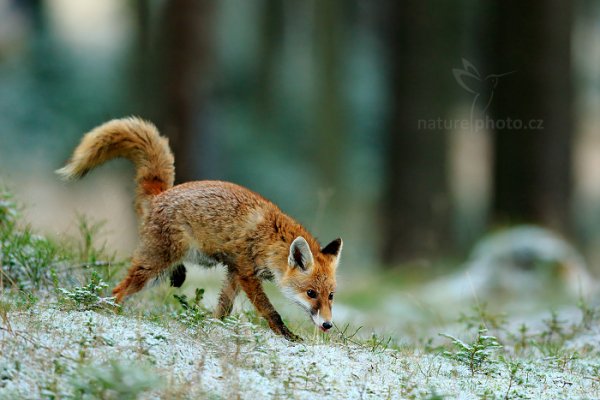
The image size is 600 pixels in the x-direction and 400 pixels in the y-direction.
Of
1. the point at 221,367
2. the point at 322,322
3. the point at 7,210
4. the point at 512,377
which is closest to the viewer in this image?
the point at 221,367

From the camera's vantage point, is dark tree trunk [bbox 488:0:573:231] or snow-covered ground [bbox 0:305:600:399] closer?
snow-covered ground [bbox 0:305:600:399]

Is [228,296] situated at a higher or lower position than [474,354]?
higher

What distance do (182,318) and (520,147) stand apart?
1177 cm

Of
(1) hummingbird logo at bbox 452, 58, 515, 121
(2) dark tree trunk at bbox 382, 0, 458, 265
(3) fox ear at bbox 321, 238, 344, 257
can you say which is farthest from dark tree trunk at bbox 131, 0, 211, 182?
(3) fox ear at bbox 321, 238, 344, 257

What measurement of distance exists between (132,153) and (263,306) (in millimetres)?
1879

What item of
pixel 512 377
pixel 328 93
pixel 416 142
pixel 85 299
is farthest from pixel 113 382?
pixel 328 93

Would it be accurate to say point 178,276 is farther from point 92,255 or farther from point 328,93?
point 328,93

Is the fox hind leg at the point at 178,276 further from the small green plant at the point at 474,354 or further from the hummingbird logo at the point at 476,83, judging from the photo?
the hummingbird logo at the point at 476,83

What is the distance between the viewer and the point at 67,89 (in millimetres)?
26219

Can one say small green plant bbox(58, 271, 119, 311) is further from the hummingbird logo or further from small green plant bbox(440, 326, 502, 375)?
the hummingbird logo

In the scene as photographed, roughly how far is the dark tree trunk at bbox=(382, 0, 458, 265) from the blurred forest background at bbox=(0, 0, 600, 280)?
40mm

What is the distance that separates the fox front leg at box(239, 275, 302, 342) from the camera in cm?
690

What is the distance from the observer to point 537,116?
1697 centimetres

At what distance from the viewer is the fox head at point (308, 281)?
7.03m
